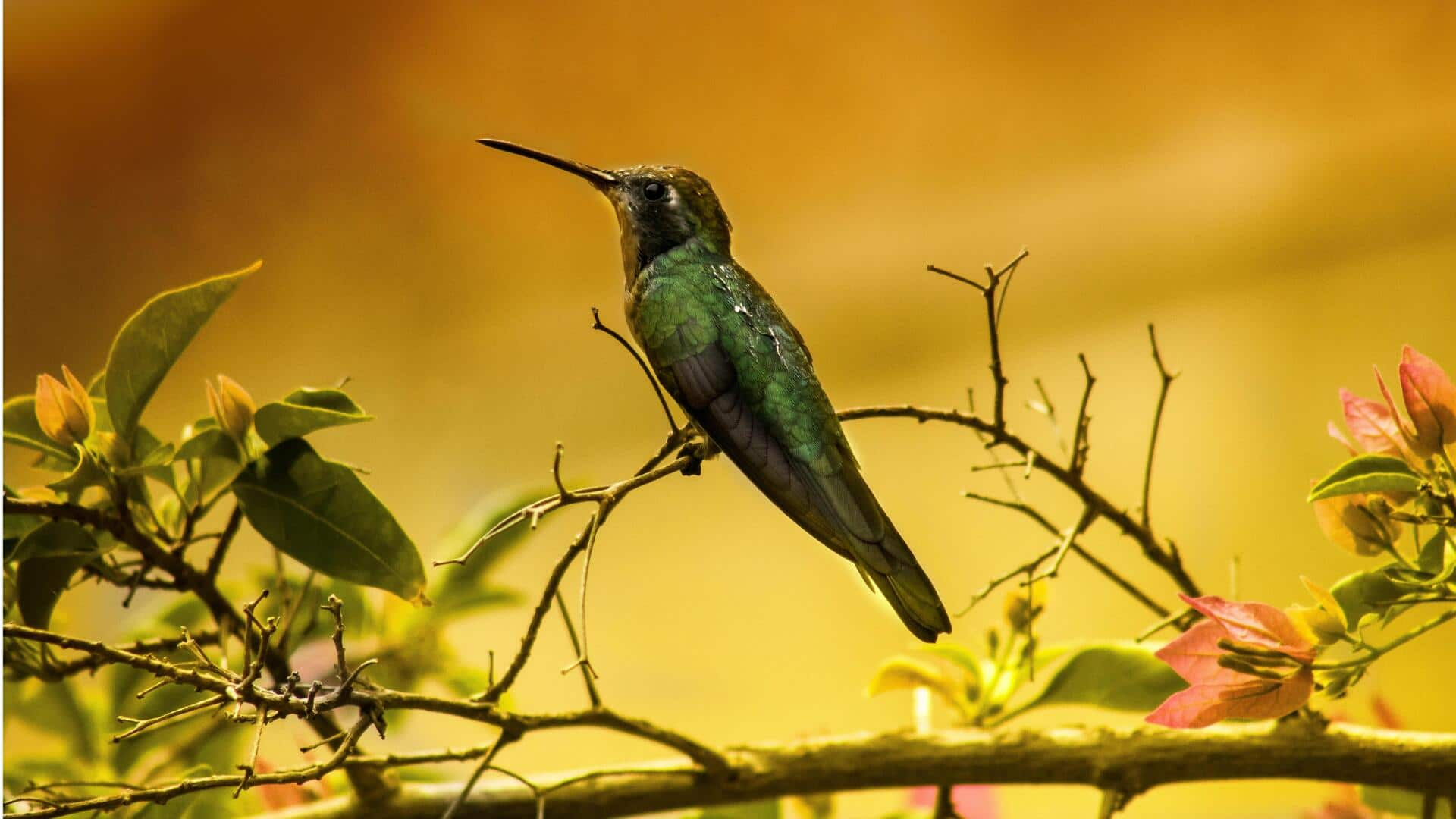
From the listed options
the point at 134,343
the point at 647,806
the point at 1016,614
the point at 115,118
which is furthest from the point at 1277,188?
the point at 115,118

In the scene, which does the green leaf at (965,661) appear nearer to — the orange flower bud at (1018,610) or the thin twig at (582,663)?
the orange flower bud at (1018,610)

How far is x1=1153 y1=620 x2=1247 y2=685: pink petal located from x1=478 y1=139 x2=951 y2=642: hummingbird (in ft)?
0.39

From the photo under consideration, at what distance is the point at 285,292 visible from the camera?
2158mm

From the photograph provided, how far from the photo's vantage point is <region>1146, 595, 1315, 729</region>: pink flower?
438 millimetres

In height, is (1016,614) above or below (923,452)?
below

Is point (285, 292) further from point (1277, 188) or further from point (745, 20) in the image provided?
point (1277, 188)

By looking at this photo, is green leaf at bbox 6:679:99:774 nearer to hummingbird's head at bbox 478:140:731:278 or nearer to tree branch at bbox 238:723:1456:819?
tree branch at bbox 238:723:1456:819

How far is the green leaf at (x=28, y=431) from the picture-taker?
54cm

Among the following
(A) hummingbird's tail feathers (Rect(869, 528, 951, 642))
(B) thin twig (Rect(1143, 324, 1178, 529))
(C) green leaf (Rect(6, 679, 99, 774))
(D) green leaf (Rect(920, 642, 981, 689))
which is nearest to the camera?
(A) hummingbird's tail feathers (Rect(869, 528, 951, 642))

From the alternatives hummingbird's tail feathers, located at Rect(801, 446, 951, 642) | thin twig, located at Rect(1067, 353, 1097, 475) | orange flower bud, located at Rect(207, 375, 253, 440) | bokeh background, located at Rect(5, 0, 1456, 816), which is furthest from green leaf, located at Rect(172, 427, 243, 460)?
bokeh background, located at Rect(5, 0, 1456, 816)

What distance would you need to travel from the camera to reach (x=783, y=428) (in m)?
0.48

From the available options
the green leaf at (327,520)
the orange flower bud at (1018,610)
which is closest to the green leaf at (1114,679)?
the orange flower bud at (1018,610)

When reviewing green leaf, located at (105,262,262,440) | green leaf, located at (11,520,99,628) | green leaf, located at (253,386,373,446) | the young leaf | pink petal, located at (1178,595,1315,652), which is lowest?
the young leaf

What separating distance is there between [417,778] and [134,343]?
0.36 m
